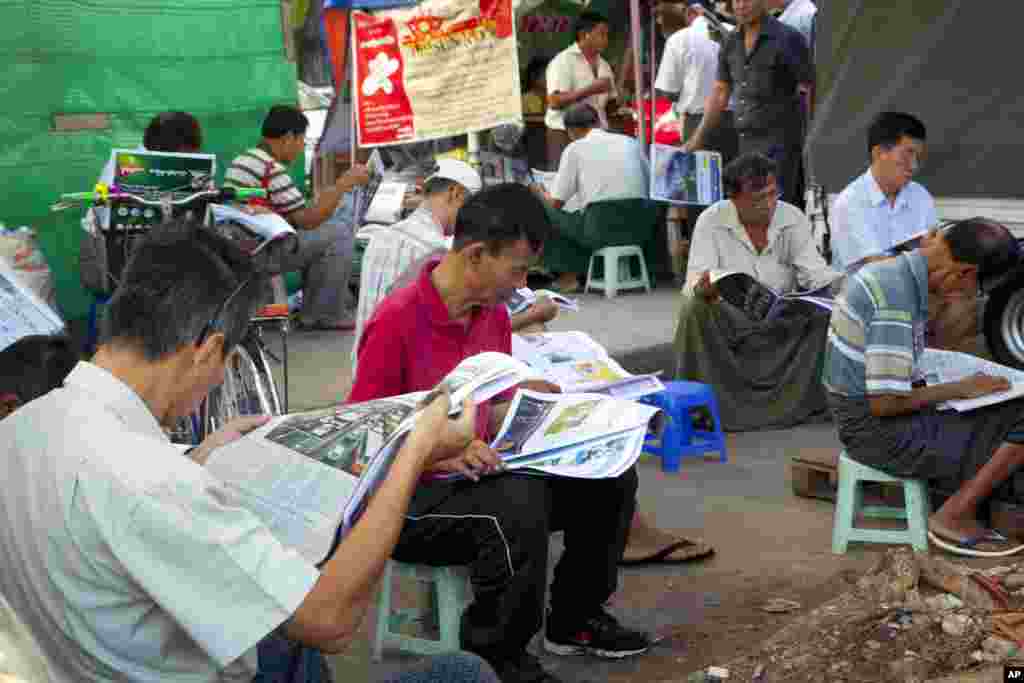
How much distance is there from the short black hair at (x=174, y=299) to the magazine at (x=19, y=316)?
68.3 inches

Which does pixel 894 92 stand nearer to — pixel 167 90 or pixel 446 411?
pixel 167 90

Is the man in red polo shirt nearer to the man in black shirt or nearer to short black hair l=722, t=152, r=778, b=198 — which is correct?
short black hair l=722, t=152, r=778, b=198

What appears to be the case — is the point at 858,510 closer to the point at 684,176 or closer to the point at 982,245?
the point at 982,245

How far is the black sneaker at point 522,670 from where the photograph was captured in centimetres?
375

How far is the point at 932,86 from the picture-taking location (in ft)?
27.4

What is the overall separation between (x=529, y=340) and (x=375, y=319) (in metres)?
1.30

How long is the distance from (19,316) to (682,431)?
3550mm

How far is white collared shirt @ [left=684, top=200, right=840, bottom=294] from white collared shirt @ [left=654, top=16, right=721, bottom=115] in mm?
3733

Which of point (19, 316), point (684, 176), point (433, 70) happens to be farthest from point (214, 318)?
point (684, 176)

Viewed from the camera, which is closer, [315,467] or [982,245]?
[315,467]

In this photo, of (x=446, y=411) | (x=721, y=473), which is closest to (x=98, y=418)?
(x=446, y=411)

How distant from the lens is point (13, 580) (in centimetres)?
221

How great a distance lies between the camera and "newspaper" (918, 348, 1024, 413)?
5012 millimetres

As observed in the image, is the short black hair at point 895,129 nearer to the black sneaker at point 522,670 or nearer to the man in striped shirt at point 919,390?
the man in striped shirt at point 919,390
